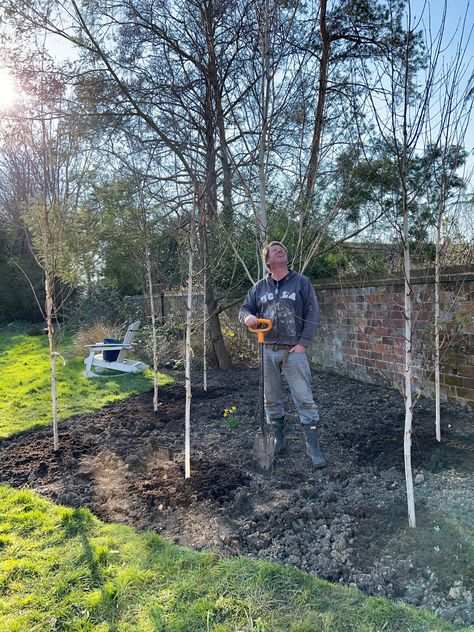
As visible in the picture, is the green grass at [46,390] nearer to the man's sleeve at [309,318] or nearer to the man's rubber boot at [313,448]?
the man's rubber boot at [313,448]

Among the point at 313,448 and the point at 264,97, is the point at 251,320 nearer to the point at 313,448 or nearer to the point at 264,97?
the point at 313,448

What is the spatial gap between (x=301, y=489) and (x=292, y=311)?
4.31 feet

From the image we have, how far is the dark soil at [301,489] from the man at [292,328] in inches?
15.4

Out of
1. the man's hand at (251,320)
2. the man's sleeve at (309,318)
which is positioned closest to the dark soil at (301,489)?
the man's sleeve at (309,318)

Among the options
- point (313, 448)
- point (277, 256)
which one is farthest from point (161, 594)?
point (277, 256)

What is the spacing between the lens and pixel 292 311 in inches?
142

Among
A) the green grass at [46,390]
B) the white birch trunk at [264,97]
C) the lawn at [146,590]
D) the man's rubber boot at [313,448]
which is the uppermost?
the white birch trunk at [264,97]

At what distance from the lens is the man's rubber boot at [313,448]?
346 cm

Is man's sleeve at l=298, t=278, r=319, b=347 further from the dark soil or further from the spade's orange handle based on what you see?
the dark soil

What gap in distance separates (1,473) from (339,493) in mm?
2662

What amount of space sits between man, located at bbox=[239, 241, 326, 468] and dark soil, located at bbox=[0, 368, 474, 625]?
39 cm

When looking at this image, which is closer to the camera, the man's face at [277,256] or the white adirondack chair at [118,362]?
the man's face at [277,256]

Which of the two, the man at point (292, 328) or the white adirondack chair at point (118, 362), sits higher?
the man at point (292, 328)

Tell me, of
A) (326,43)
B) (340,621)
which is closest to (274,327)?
(340,621)
